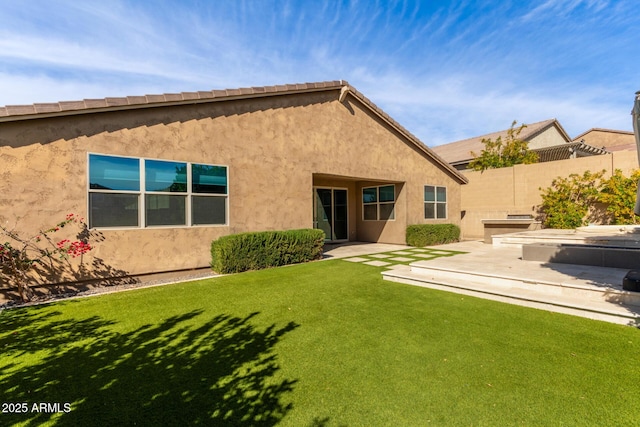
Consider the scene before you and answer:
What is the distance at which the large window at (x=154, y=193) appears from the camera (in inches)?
254

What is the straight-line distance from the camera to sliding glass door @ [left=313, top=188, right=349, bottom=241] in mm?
13859

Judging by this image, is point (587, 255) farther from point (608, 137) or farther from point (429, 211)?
point (608, 137)

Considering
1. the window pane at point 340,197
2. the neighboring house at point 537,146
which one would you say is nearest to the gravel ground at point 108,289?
the window pane at point 340,197

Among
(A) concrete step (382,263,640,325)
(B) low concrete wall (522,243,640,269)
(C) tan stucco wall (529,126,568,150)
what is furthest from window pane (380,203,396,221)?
(C) tan stucco wall (529,126,568,150)

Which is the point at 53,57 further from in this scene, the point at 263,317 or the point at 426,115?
the point at 426,115

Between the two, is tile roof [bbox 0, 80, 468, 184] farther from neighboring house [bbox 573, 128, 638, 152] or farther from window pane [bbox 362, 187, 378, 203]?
neighboring house [bbox 573, 128, 638, 152]

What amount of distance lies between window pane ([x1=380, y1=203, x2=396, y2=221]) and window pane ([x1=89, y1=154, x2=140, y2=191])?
10.3 m

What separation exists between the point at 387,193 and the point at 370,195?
928mm

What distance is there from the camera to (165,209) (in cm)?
723

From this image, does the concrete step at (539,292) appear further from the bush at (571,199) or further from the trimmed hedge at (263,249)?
the bush at (571,199)

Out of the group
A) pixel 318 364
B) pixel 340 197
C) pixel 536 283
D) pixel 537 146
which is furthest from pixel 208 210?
pixel 537 146

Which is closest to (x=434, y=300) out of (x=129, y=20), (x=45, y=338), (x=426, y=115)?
(x=45, y=338)

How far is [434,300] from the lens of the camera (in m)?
5.30

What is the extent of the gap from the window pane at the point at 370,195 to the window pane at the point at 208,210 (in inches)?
323
